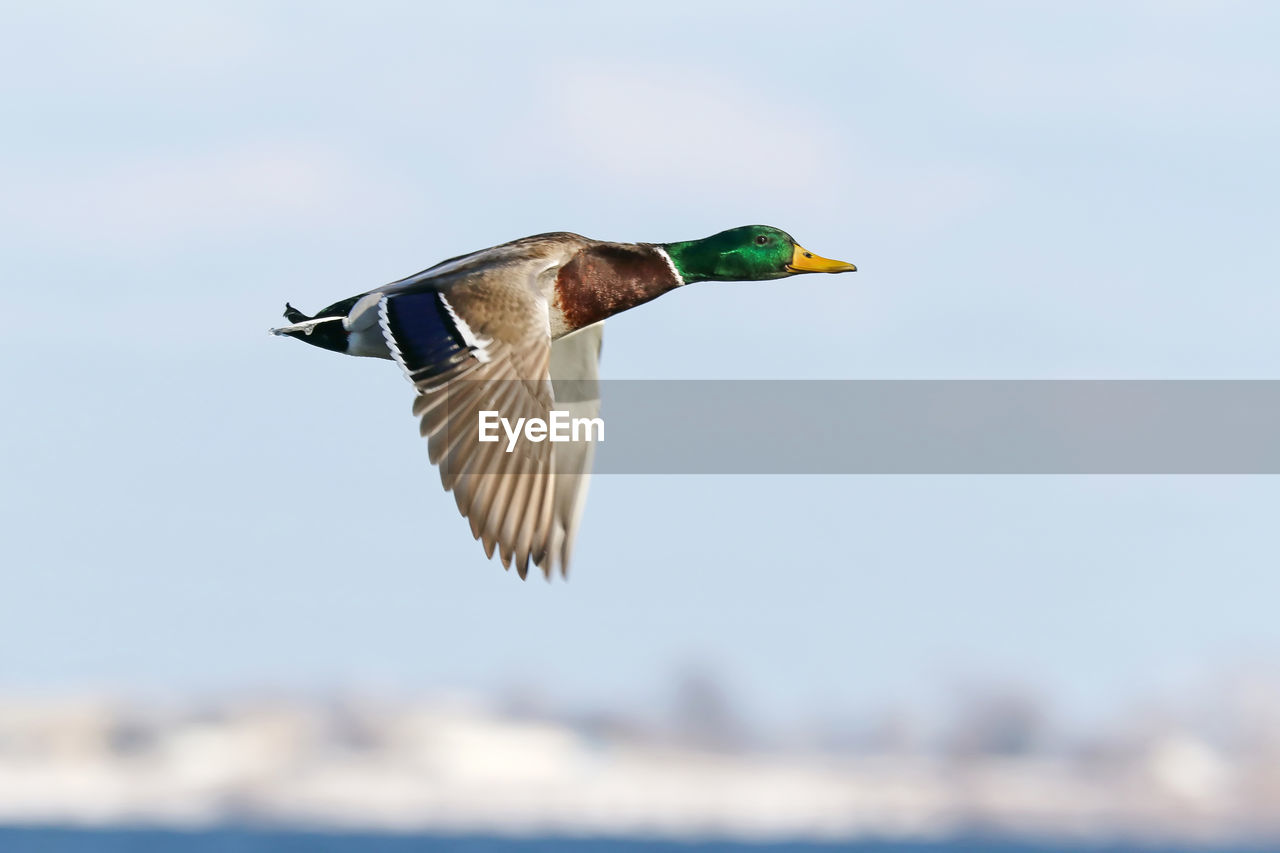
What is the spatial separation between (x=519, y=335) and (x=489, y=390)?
1.97ft

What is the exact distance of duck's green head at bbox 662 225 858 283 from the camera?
691 inches

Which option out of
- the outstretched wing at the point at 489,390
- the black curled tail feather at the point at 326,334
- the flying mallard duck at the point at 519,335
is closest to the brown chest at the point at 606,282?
the flying mallard duck at the point at 519,335

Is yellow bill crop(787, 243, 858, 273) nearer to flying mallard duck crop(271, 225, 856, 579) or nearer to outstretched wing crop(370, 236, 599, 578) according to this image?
flying mallard duck crop(271, 225, 856, 579)

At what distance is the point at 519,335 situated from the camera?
48.9 feet

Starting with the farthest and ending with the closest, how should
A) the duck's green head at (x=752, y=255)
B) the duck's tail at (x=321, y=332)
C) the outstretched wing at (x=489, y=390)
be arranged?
the duck's green head at (x=752, y=255), the duck's tail at (x=321, y=332), the outstretched wing at (x=489, y=390)

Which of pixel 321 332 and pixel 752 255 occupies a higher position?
pixel 752 255

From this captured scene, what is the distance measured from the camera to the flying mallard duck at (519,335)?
14125 mm

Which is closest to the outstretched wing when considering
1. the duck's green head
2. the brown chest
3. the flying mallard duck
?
the flying mallard duck

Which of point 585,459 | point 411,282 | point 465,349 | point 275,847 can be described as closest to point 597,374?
point 585,459

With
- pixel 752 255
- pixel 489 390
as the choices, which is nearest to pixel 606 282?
pixel 752 255

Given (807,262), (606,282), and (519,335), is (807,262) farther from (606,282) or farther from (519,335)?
(519,335)

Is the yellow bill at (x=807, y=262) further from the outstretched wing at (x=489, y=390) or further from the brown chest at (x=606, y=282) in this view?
the outstretched wing at (x=489, y=390)

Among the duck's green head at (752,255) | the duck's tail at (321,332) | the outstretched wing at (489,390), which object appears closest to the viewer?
the outstretched wing at (489,390)

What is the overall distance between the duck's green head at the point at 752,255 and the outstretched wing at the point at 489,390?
2.19 m
